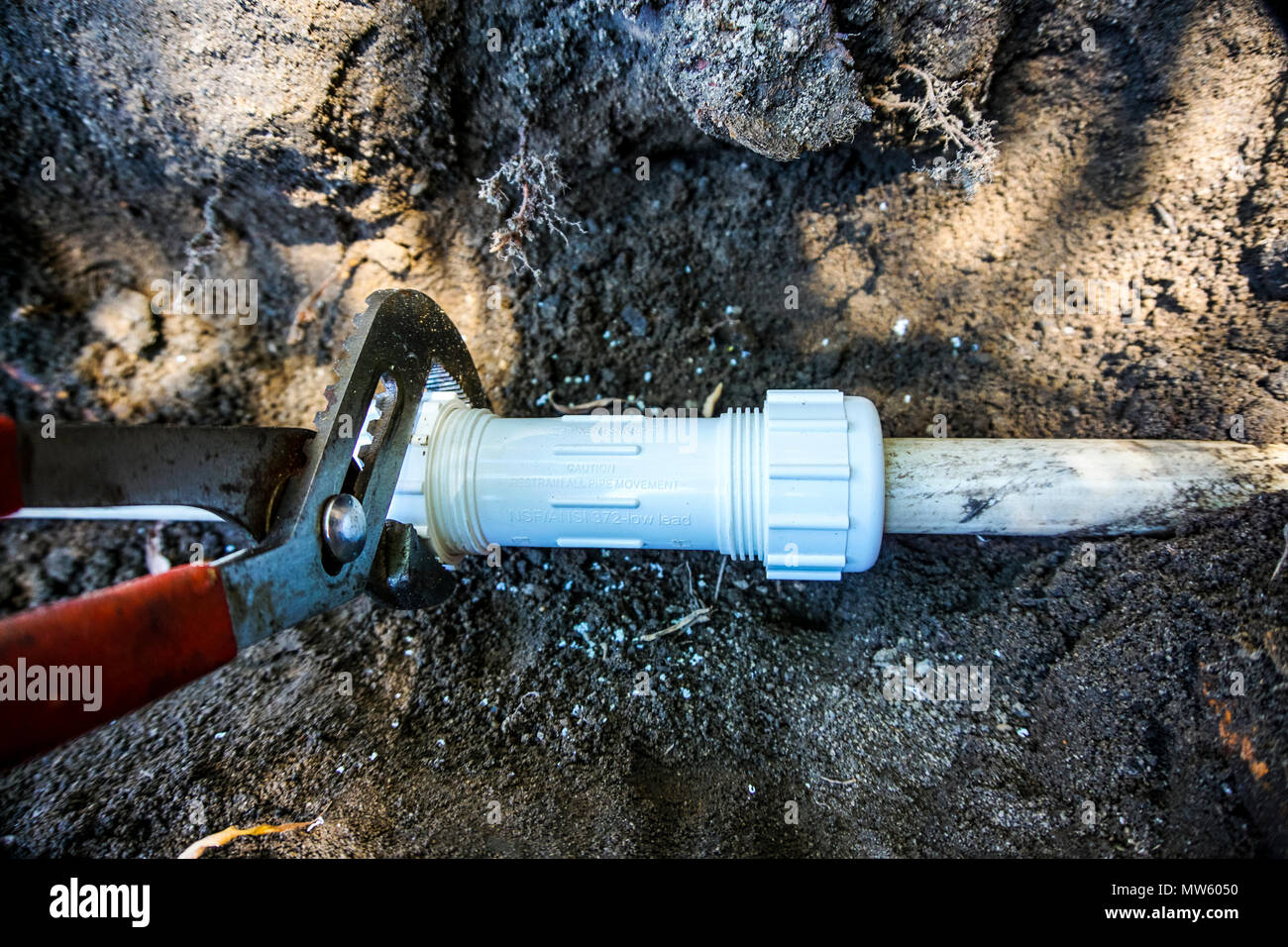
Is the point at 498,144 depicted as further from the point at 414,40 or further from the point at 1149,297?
the point at 1149,297

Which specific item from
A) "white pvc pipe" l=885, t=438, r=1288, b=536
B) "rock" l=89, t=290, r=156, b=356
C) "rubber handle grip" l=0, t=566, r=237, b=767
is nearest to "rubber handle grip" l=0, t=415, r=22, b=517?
"rubber handle grip" l=0, t=566, r=237, b=767

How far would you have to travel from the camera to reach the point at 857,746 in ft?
3.87

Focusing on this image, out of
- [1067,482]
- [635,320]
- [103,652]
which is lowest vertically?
[103,652]

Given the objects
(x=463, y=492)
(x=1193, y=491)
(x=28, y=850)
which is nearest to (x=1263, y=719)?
(x=1193, y=491)

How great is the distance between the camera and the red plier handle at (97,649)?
68 cm

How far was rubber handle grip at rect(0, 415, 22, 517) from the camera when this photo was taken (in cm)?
79

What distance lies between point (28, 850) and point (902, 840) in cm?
124

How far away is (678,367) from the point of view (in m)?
1.61

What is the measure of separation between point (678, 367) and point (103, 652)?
3.77 feet

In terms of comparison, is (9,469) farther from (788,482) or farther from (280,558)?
(788,482)

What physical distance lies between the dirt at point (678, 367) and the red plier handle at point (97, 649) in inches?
14.3

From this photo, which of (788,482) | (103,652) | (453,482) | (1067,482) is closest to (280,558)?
(103,652)

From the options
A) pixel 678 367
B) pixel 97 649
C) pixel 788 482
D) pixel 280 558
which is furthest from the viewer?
pixel 678 367

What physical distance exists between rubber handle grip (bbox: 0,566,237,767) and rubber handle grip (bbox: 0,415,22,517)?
0.16 metres
